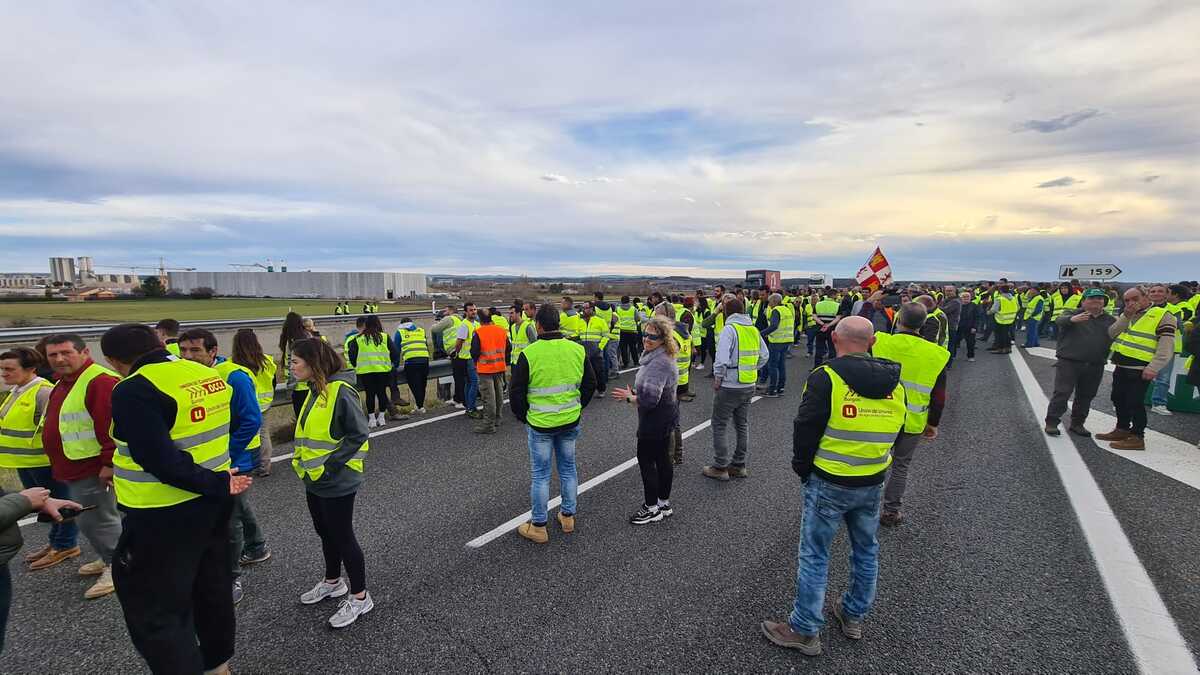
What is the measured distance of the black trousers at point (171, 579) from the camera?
2.42m

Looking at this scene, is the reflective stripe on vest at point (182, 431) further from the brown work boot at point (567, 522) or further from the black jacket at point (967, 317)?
the black jacket at point (967, 317)

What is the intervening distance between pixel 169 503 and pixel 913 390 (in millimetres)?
5447

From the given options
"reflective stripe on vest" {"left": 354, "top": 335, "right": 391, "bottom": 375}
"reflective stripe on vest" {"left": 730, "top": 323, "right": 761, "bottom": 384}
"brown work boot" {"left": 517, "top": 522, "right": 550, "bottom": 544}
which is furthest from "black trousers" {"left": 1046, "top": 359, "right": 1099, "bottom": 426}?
"reflective stripe on vest" {"left": 354, "top": 335, "right": 391, "bottom": 375}

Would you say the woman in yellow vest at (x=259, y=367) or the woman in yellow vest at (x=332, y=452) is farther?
the woman in yellow vest at (x=259, y=367)

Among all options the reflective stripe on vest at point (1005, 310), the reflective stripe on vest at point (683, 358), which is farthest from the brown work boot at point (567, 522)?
the reflective stripe on vest at point (1005, 310)

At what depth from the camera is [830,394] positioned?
3.03 metres

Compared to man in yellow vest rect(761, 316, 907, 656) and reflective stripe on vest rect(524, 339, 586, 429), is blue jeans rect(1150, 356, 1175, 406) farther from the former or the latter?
reflective stripe on vest rect(524, 339, 586, 429)

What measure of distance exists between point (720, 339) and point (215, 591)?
15.8ft

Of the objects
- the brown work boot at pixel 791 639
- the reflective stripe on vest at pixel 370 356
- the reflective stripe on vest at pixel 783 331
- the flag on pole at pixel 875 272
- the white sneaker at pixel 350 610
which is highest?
the flag on pole at pixel 875 272

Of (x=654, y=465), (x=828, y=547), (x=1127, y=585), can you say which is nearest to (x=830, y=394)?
(x=828, y=547)

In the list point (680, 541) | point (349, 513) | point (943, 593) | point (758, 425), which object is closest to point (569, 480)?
point (680, 541)

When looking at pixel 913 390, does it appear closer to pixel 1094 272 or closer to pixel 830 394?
pixel 830 394

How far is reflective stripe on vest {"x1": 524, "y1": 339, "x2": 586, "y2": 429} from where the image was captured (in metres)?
4.33

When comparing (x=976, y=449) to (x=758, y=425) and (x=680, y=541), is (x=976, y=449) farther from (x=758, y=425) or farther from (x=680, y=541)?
(x=680, y=541)
